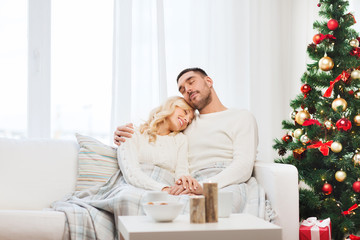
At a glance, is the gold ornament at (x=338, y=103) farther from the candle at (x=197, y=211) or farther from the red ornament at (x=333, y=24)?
the candle at (x=197, y=211)

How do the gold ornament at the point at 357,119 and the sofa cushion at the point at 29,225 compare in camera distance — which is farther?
the gold ornament at the point at 357,119

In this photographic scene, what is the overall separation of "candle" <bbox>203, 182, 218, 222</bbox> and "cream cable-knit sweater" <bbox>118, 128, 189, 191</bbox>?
888mm

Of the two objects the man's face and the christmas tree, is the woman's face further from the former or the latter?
the christmas tree

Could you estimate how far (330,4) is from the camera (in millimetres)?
2857

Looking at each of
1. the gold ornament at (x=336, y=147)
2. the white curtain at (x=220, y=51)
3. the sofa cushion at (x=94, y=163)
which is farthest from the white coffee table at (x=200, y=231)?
the white curtain at (x=220, y=51)

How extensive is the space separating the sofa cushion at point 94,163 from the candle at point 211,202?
3.67ft

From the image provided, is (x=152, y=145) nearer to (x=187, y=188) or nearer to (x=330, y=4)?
(x=187, y=188)

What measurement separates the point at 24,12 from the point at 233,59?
5.46 feet

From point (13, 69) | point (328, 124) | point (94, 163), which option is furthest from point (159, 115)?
point (13, 69)

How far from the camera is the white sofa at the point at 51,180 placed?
2.28 metres

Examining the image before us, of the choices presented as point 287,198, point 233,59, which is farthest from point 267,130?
point 287,198

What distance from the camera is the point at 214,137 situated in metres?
2.74

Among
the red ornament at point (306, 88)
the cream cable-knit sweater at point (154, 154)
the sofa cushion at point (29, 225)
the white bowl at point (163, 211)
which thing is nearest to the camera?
the white bowl at point (163, 211)

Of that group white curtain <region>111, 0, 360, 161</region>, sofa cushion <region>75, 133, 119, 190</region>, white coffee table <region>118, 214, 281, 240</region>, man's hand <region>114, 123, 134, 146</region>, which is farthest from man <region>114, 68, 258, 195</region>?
white coffee table <region>118, 214, 281, 240</region>
